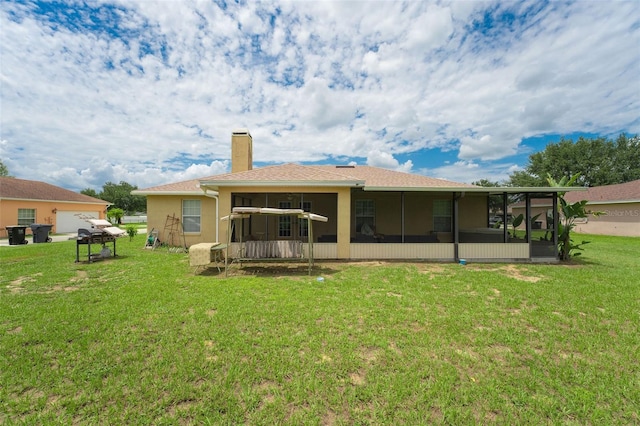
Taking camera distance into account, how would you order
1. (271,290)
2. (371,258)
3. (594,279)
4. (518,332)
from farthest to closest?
(371,258) → (594,279) → (271,290) → (518,332)

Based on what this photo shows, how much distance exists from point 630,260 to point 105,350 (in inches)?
640

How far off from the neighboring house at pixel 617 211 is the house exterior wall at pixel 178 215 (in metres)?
23.8

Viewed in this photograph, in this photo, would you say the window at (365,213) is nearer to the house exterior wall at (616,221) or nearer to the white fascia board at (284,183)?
the white fascia board at (284,183)

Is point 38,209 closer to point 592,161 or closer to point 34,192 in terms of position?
Answer: point 34,192

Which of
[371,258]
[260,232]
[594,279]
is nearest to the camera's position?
[594,279]

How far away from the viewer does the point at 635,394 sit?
292cm

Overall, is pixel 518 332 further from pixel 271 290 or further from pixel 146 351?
pixel 146 351

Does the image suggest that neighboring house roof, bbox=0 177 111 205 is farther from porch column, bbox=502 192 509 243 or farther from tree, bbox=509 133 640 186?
tree, bbox=509 133 640 186

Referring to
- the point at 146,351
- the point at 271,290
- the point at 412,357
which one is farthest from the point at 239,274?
the point at 412,357

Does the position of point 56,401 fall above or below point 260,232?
below

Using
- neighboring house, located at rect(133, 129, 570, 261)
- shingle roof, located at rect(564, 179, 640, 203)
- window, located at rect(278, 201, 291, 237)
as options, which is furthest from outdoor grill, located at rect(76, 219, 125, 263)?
shingle roof, located at rect(564, 179, 640, 203)

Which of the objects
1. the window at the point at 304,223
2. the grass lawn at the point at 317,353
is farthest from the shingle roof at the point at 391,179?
the grass lawn at the point at 317,353

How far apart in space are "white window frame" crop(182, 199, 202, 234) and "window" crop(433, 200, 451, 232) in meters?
11.5

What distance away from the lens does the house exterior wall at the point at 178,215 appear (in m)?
12.8
